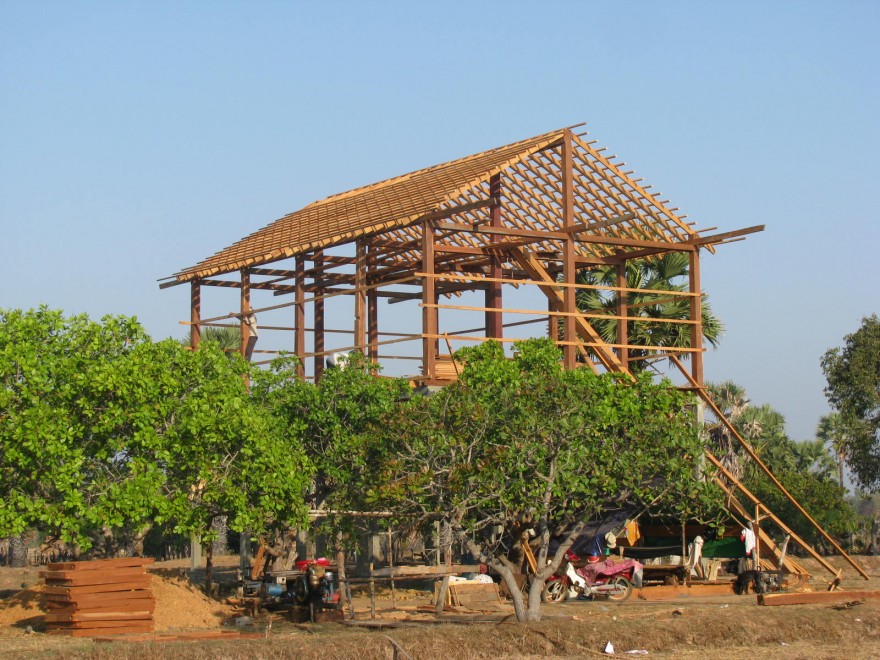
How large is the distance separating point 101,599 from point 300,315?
10622mm

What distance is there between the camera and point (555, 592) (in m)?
26.2

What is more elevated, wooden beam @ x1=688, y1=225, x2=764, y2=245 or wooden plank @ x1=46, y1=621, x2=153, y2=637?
wooden beam @ x1=688, y1=225, x2=764, y2=245

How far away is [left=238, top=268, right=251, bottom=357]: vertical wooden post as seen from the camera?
31.2 m

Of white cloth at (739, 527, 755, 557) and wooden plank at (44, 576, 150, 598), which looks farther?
white cloth at (739, 527, 755, 557)

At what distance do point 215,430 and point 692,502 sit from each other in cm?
891

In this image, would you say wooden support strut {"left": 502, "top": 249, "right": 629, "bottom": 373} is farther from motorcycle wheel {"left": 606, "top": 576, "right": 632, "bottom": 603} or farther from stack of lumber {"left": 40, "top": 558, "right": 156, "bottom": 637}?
stack of lumber {"left": 40, "top": 558, "right": 156, "bottom": 637}

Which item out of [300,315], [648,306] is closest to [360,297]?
[300,315]

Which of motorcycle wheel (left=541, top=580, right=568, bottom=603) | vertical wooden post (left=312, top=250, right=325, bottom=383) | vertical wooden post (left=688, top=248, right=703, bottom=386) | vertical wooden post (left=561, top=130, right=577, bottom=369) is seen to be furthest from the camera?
vertical wooden post (left=312, top=250, right=325, bottom=383)

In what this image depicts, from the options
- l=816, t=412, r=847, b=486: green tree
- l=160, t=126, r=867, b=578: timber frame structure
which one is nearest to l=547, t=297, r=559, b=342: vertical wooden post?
l=160, t=126, r=867, b=578: timber frame structure

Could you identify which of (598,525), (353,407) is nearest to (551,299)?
(598,525)

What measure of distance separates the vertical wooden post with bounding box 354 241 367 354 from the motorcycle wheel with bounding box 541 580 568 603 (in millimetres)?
6526

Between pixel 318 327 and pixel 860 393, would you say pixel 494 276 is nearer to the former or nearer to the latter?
pixel 318 327

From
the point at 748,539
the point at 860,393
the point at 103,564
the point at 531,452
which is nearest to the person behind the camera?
the point at 531,452

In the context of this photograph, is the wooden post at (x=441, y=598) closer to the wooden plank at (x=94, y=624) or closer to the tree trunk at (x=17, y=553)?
the wooden plank at (x=94, y=624)
